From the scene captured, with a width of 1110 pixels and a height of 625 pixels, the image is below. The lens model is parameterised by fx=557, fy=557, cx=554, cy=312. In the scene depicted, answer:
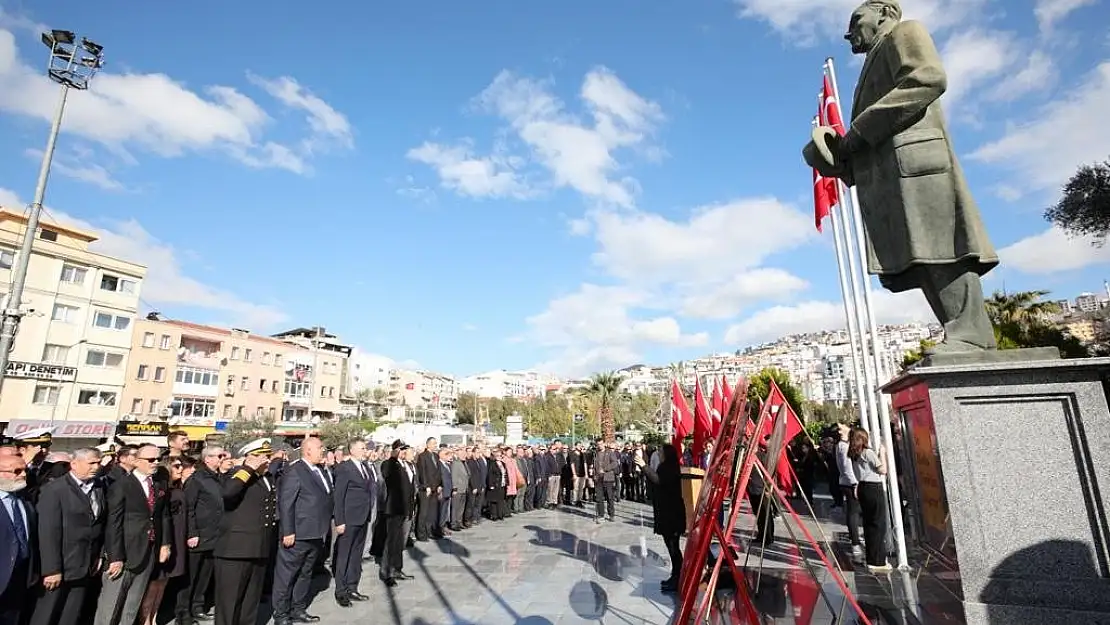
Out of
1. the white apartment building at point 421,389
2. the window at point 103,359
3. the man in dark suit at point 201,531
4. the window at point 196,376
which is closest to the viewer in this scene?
the man in dark suit at point 201,531

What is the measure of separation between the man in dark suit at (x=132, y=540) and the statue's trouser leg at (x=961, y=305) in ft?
24.0

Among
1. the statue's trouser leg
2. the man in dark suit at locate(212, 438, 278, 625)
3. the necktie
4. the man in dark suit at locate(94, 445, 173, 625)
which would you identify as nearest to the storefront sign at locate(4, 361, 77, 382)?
the man in dark suit at locate(94, 445, 173, 625)

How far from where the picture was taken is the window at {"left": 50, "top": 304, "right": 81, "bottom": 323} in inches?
1460

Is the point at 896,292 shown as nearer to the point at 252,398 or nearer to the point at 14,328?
the point at 14,328

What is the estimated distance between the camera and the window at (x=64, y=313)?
37.1 meters

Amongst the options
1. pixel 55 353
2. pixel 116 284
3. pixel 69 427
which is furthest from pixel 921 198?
pixel 116 284

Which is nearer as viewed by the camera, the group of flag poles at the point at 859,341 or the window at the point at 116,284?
the group of flag poles at the point at 859,341

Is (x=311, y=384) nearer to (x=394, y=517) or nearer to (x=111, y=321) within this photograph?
(x=111, y=321)

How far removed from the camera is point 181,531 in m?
6.40

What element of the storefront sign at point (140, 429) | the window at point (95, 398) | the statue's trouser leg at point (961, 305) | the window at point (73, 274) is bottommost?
the storefront sign at point (140, 429)

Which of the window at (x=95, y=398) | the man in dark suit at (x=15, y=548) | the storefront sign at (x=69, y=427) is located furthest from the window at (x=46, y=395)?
the man in dark suit at (x=15, y=548)

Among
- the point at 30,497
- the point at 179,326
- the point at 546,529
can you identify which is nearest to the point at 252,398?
the point at 179,326

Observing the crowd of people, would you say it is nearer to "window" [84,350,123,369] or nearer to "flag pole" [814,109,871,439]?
"flag pole" [814,109,871,439]

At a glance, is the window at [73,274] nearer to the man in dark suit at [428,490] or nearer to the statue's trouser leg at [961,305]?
the man in dark suit at [428,490]
